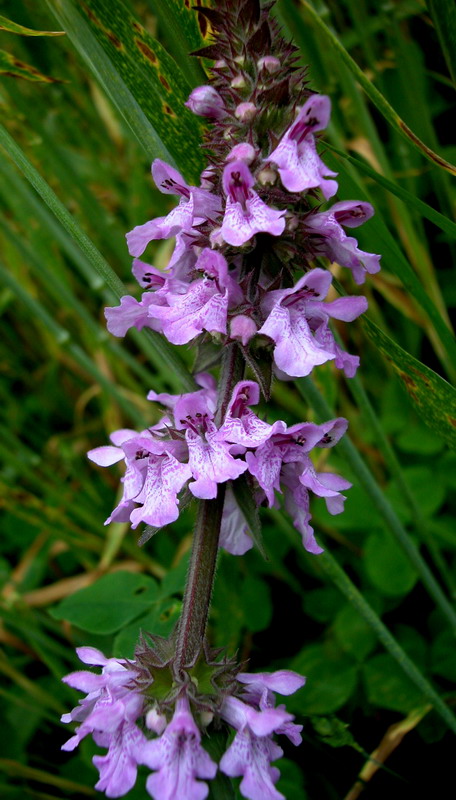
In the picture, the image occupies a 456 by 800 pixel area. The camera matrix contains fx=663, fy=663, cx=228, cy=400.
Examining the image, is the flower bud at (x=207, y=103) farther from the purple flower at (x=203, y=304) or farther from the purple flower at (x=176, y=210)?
the purple flower at (x=203, y=304)

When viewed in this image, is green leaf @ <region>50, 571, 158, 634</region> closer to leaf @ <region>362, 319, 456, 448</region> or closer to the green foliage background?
the green foliage background

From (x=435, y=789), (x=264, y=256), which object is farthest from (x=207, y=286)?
(x=435, y=789)

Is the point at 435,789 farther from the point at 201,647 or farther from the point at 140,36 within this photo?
the point at 140,36

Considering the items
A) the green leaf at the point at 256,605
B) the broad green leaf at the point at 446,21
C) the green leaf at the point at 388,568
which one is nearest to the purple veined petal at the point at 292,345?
the broad green leaf at the point at 446,21

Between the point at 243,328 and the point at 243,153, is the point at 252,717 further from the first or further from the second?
the point at 243,153

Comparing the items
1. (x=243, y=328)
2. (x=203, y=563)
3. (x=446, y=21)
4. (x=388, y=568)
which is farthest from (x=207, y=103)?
(x=388, y=568)

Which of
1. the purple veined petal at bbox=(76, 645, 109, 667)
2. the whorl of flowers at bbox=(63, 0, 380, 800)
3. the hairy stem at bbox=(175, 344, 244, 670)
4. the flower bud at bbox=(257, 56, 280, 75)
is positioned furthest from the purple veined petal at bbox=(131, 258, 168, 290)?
the purple veined petal at bbox=(76, 645, 109, 667)
